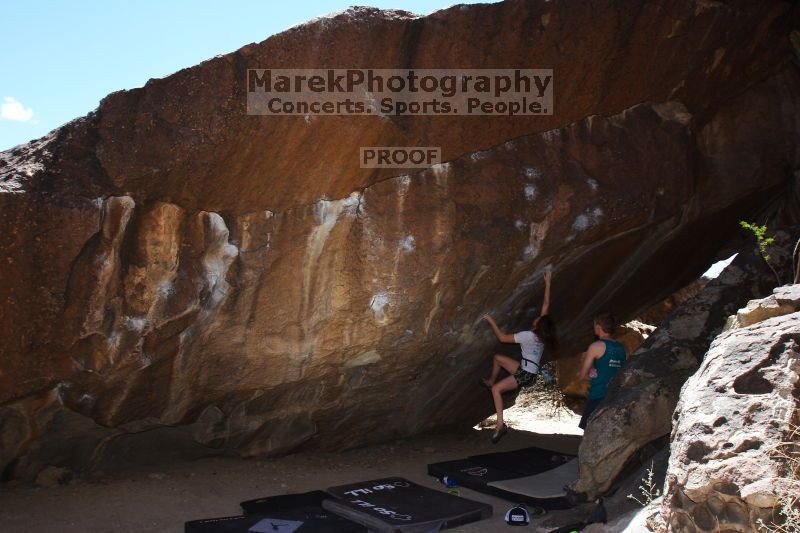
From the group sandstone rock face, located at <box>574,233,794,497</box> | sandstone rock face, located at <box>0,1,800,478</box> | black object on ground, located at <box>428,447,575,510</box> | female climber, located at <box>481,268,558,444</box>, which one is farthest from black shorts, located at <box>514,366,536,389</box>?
sandstone rock face, located at <box>574,233,794,497</box>

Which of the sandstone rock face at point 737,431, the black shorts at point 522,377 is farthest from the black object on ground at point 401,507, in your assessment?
the black shorts at point 522,377

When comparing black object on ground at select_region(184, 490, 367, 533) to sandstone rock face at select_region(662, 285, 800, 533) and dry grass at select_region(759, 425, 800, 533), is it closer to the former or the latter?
sandstone rock face at select_region(662, 285, 800, 533)

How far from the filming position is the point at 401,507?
4219 millimetres

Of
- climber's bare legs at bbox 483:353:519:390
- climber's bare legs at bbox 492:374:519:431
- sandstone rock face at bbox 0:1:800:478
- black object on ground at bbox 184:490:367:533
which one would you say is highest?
sandstone rock face at bbox 0:1:800:478

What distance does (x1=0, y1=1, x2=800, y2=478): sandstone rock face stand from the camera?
408 centimetres

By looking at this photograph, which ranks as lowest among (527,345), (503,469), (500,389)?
(503,469)

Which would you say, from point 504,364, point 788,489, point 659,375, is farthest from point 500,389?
point 788,489

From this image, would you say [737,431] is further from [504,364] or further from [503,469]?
[504,364]

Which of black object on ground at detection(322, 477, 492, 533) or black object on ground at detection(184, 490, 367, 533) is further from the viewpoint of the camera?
black object on ground at detection(322, 477, 492, 533)

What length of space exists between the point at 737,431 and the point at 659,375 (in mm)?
1772

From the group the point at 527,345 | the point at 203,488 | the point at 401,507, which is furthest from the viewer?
the point at 527,345

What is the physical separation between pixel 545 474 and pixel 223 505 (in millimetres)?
1995

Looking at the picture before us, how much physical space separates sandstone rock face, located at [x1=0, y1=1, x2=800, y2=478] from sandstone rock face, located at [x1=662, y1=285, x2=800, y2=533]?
6.52 feet

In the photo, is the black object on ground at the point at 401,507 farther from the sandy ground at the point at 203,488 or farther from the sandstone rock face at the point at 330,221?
the sandstone rock face at the point at 330,221
